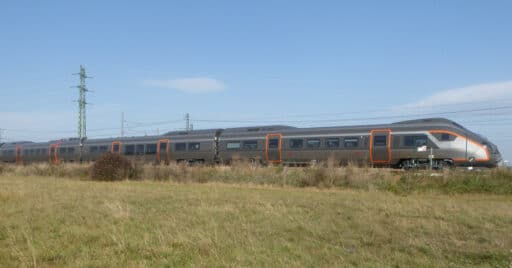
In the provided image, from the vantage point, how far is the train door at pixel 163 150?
36.3m

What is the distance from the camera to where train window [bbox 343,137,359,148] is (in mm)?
26484

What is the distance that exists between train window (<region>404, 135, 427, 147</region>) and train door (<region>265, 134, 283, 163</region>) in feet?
26.7

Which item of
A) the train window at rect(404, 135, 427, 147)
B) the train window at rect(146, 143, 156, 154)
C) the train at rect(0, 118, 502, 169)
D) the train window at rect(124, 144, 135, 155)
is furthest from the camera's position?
the train window at rect(124, 144, 135, 155)

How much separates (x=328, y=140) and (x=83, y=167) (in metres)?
15.7

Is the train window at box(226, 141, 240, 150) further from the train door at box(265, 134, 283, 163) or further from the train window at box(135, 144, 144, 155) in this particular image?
the train window at box(135, 144, 144, 155)

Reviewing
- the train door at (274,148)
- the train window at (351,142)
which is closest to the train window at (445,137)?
the train window at (351,142)

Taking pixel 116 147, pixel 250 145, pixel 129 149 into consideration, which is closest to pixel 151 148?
pixel 129 149

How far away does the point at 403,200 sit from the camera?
15.7m

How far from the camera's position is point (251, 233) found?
9.69 metres

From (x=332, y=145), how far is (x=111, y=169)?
1316 cm

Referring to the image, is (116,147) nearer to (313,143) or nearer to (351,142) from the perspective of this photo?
(313,143)

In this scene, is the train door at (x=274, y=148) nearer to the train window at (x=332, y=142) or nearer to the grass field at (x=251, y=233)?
the train window at (x=332, y=142)

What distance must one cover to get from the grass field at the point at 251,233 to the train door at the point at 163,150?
21.0 m

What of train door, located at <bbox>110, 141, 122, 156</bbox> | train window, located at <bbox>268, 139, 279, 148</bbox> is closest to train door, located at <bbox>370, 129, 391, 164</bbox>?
train window, located at <bbox>268, 139, 279, 148</bbox>
